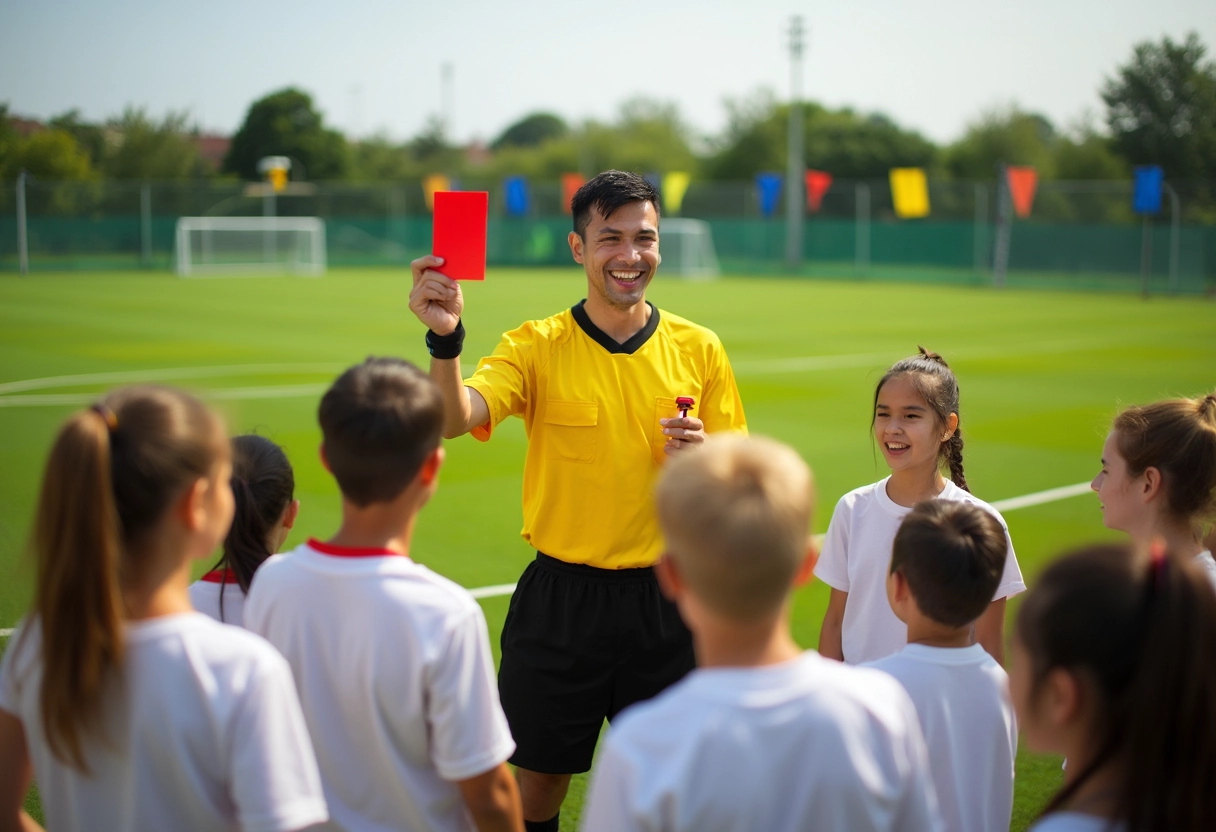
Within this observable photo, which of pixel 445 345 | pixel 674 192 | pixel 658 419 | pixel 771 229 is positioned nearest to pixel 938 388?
pixel 658 419

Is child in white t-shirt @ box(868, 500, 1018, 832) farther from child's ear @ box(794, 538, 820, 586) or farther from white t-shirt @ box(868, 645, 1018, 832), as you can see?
child's ear @ box(794, 538, 820, 586)

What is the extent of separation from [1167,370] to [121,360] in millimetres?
14603

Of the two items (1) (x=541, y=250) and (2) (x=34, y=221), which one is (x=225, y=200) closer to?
(2) (x=34, y=221)

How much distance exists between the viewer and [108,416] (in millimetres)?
2057

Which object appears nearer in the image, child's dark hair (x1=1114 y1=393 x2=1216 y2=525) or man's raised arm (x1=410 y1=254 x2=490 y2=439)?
child's dark hair (x1=1114 y1=393 x2=1216 y2=525)

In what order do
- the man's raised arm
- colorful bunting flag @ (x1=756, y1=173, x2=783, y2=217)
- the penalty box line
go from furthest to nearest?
colorful bunting flag @ (x1=756, y1=173, x2=783, y2=217)
the penalty box line
the man's raised arm

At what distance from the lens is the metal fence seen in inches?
1491

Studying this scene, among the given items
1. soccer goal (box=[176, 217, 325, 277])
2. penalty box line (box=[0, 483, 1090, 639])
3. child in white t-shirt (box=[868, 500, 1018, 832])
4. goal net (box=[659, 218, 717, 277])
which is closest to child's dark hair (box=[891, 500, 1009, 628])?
child in white t-shirt (box=[868, 500, 1018, 832])

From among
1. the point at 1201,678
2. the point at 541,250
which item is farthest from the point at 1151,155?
the point at 1201,678

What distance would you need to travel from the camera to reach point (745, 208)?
50.6 m

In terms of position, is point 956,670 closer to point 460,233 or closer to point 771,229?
point 460,233

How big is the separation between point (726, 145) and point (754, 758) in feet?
287

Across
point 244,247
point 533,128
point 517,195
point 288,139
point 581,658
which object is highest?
point 533,128

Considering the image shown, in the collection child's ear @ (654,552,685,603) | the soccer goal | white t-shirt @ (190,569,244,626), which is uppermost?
the soccer goal
